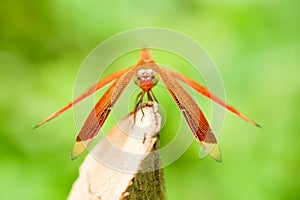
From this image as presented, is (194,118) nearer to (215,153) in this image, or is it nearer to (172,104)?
(215,153)

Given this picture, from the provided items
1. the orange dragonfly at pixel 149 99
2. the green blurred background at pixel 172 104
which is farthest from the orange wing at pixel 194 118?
the green blurred background at pixel 172 104

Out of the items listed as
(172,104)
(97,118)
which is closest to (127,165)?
(97,118)

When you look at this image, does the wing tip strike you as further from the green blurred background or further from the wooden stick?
the green blurred background

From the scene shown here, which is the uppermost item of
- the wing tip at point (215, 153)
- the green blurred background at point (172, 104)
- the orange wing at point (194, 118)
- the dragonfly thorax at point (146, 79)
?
the green blurred background at point (172, 104)

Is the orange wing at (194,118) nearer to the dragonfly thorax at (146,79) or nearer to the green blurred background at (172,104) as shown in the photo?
the dragonfly thorax at (146,79)

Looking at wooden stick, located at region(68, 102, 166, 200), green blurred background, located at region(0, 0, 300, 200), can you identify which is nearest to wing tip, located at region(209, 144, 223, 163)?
wooden stick, located at region(68, 102, 166, 200)

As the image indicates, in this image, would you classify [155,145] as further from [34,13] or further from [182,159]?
[34,13]

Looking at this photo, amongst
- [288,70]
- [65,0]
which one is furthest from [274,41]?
[65,0]
